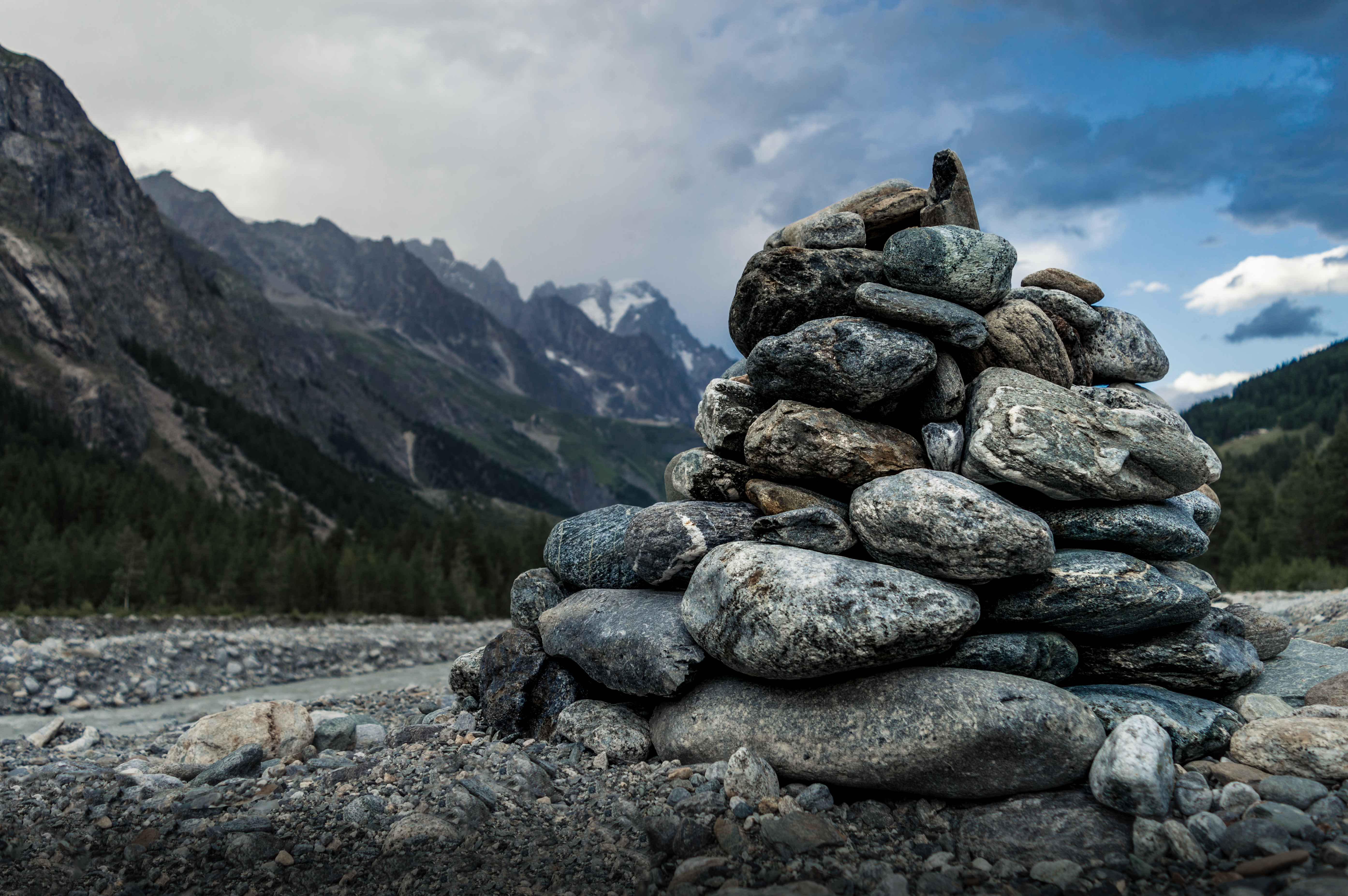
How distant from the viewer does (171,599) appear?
6278cm

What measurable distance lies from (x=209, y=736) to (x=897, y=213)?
14.4 meters

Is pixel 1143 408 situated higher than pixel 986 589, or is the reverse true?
pixel 1143 408

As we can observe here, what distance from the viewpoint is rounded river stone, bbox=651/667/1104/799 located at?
758 centimetres

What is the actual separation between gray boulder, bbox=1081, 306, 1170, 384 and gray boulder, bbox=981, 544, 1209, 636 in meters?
3.67

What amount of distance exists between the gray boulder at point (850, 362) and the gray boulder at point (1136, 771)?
502 cm

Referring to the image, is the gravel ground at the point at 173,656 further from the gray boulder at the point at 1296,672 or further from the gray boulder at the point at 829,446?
the gray boulder at the point at 1296,672

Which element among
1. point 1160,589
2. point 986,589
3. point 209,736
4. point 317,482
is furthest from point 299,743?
point 317,482

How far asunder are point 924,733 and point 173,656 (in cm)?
3771

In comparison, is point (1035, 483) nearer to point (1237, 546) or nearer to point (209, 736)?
point (209, 736)

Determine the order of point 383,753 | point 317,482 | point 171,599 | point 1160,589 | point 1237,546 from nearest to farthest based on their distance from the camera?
1. point 1160,589
2. point 383,753
3. point 1237,546
4. point 171,599
5. point 317,482

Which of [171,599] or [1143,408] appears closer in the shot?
[1143,408]

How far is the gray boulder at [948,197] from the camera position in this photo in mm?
11609

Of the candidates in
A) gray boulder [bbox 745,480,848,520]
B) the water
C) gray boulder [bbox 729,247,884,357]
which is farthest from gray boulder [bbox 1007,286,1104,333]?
the water

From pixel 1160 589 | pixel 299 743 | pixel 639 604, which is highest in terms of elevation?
pixel 1160 589
